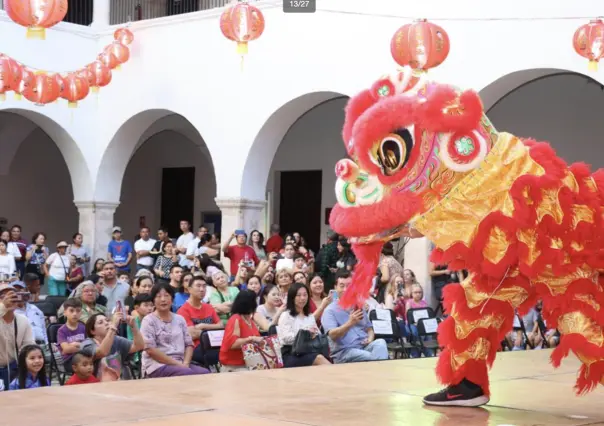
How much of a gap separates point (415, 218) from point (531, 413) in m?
1.06

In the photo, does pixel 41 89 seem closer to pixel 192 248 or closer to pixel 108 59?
pixel 108 59

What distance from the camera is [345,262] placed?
12.3 metres

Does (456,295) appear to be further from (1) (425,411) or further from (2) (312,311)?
(2) (312,311)

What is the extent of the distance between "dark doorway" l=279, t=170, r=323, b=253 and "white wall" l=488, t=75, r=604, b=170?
395 cm

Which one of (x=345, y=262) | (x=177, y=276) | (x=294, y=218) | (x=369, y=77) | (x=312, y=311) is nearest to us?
(x=312, y=311)

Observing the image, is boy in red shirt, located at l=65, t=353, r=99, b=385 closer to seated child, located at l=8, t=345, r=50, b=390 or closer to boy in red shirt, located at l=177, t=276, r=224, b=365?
seated child, located at l=8, t=345, r=50, b=390

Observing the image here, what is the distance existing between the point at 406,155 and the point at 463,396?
1.15 metres

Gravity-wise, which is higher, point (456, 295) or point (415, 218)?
point (415, 218)

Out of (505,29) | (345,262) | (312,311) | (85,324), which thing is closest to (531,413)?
(85,324)

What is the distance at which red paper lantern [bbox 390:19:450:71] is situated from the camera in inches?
453

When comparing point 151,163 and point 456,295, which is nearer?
point 456,295

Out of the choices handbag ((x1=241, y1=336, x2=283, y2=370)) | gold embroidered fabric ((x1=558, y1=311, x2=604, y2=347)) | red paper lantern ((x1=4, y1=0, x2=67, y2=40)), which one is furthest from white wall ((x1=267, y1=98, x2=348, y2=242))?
gold embroidered fabric ((x1=558, y1=311, x2=604, y2=347))

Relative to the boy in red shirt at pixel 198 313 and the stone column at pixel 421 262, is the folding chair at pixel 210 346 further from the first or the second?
the stone column at pixel 421 262

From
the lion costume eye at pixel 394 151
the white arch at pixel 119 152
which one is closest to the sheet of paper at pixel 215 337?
the lion costume eye at pixel 394 151
